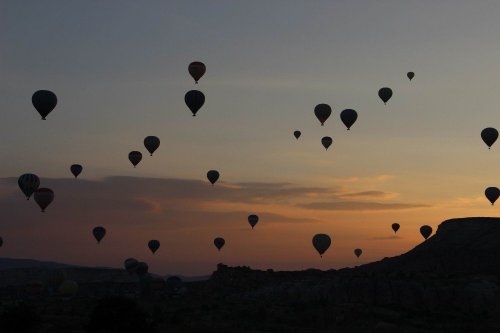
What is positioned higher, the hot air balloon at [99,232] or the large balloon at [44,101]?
the large balloon at [44,101]

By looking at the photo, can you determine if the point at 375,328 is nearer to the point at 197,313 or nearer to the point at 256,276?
the point at 197,313

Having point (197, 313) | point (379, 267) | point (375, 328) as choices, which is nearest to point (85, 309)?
point (197, 313)

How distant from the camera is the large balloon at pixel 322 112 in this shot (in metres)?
112

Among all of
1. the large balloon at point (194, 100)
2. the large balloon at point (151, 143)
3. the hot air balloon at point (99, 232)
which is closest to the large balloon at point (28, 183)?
the large balloon at point (151, 143)

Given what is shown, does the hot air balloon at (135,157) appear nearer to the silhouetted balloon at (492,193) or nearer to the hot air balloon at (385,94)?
the hot air balloon at (385,94)

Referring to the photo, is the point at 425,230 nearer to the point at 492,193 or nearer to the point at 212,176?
the point at 492,193

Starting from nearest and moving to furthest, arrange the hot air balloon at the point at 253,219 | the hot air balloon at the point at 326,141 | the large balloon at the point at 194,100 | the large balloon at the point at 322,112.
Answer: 1. the large balloon at the point at 194,100
2. the large balloon at the point at 322,112
3. the hot air balloon at the point at 326,141
4. the hot air balloon at the point at 253,219

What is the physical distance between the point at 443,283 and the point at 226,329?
43273 mm

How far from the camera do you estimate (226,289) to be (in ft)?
494

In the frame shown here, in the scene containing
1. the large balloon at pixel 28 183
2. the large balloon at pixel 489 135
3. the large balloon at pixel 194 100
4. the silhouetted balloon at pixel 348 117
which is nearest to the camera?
the large balloon at pixel 194 100

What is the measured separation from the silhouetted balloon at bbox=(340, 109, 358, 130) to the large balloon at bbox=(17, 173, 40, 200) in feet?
130

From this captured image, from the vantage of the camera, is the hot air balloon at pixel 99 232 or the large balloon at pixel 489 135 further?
the hot air balloon at pixel 99 232

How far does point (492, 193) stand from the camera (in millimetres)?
127250

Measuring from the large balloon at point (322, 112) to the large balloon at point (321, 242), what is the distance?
1598 centimetres
